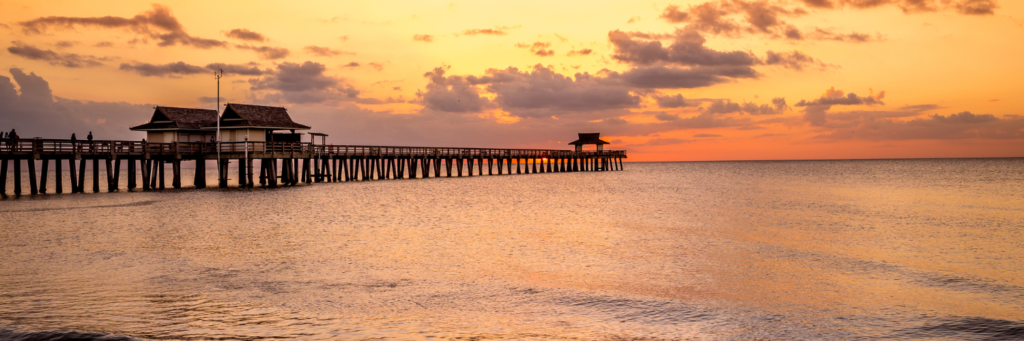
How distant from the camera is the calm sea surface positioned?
8.55 meters

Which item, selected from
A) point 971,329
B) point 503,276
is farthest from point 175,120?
point 971,329

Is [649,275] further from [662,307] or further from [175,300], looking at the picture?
[175,300]

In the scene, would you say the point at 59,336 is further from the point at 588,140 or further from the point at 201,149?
the point at 588,140

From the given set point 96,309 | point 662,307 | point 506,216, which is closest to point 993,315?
point 662,307

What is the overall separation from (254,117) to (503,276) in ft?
113

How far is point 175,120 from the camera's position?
40562 mm

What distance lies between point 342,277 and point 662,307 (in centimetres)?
583

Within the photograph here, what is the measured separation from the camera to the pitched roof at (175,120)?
40.5 m

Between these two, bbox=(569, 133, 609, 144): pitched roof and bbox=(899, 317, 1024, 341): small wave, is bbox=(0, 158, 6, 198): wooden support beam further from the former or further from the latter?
bbox=(569, 133, 609, 144): pitched roof

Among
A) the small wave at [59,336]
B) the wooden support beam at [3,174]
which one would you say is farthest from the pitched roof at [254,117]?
the small wave at [59,336]

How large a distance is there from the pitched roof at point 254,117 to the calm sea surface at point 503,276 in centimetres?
1697

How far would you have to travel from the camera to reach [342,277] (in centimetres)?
1211

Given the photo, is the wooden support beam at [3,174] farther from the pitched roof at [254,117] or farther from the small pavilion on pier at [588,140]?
the small pavilion on pier at [588,140]

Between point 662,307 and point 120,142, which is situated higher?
point 120,142
